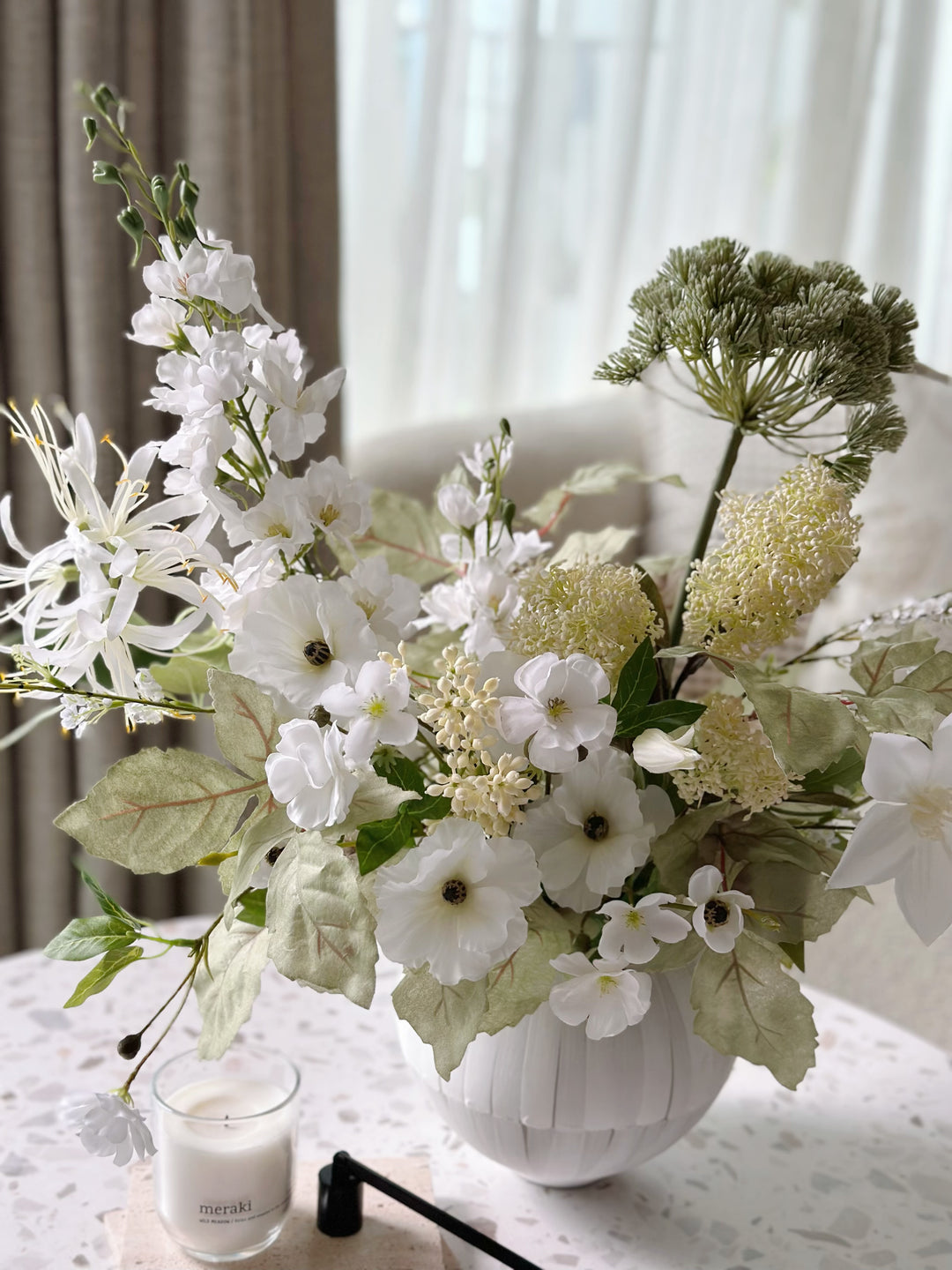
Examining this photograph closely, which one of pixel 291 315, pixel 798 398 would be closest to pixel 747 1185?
pixel 798 398

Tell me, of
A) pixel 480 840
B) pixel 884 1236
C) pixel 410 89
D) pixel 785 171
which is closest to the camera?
pixel 480 840

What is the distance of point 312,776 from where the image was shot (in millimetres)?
466

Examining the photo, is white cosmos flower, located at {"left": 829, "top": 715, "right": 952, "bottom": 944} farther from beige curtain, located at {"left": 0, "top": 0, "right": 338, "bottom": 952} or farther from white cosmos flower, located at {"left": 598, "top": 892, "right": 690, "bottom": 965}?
beige curtain, located at {"left": 0, "top": 0, "right": 338, "bottom": 952}

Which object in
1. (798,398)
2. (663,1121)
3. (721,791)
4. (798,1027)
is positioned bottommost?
(663,1121)

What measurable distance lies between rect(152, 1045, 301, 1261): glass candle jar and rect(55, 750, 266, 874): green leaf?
0.55 ft

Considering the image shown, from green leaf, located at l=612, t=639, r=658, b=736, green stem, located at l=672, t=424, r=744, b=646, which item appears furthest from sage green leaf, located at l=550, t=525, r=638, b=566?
green leaf, located at l=612, t=639, r=658, b=736

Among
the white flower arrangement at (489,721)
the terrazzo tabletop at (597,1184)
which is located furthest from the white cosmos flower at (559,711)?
the terrazzo tabletop at (597,1184)

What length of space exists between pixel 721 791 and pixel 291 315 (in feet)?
4.74

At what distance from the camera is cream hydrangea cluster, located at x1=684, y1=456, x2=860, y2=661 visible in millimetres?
523

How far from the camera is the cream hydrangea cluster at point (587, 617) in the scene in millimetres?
533

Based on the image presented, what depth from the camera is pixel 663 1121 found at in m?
0.65

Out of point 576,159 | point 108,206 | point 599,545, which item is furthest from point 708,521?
point 576,159

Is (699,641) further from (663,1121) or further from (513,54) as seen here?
(513,54)

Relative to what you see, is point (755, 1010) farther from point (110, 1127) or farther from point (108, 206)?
point (108, 206)
